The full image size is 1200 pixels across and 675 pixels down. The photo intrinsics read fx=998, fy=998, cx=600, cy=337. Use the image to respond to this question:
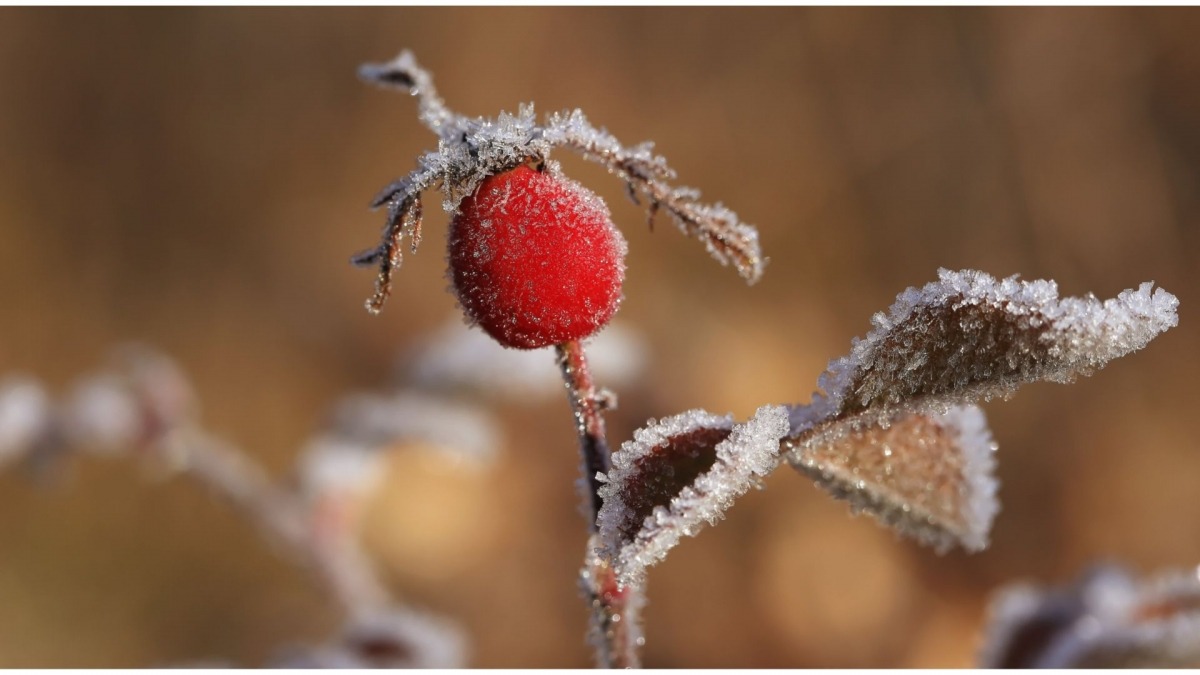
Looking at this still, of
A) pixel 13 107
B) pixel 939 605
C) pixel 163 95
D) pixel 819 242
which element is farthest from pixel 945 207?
pixel 13 107

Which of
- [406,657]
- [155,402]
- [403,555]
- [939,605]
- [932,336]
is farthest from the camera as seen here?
[403,555]

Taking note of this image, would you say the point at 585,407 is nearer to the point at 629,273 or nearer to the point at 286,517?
the point at 286,517

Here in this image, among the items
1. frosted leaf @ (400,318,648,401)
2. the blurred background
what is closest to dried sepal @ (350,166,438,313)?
frosted leaf @ (400,318,648,401)

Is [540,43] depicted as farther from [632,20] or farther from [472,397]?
[472,397]

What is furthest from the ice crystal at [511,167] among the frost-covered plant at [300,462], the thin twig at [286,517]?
the thin twig at [286,517]

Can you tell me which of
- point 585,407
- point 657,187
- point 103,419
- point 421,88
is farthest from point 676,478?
point 103,419
